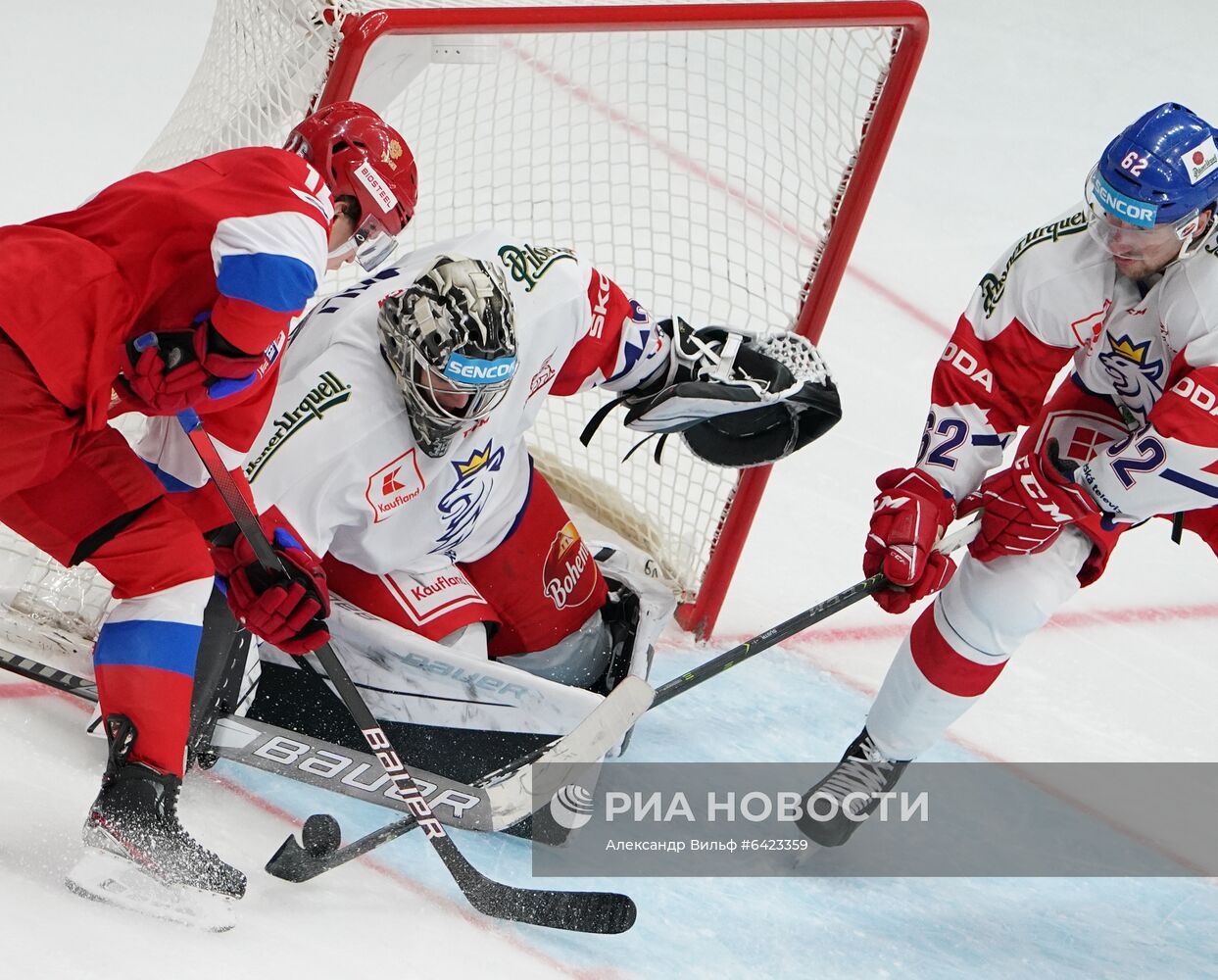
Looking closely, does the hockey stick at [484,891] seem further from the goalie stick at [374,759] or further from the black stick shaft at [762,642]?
the black stick shaft at [762,642]

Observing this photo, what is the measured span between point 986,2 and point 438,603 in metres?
4.20

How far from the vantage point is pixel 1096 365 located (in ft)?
7.95

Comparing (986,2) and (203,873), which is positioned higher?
(986,2)

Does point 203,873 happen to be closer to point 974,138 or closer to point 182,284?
point 182,284

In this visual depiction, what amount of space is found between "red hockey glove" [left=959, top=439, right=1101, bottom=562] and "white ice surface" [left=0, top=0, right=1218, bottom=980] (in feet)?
2.23

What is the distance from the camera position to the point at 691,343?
2588 millimetres

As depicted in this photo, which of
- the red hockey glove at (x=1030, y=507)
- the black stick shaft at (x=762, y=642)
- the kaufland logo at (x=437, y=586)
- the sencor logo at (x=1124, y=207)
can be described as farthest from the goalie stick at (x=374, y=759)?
the sencor logo at (x=1124, y=207)

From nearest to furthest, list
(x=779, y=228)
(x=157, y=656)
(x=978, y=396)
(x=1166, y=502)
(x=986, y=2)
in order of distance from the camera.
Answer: (x=157, y=656) → (x=1166, y=502) → (x=978, y=396) → (x=779, y=228) → (x=986, y=2)

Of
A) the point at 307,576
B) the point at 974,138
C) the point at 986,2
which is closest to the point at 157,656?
the point at 307,576

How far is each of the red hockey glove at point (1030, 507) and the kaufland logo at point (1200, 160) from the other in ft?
1.65

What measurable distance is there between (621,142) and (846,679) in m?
1.27

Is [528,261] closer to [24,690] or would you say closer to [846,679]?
[24,690]

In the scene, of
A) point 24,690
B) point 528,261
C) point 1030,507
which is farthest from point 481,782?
point 1030,507

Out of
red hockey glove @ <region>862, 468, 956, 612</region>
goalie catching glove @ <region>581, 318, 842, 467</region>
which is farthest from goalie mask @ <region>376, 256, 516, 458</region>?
red hockey glove @ <region>862, 468, 956, 612</region>
